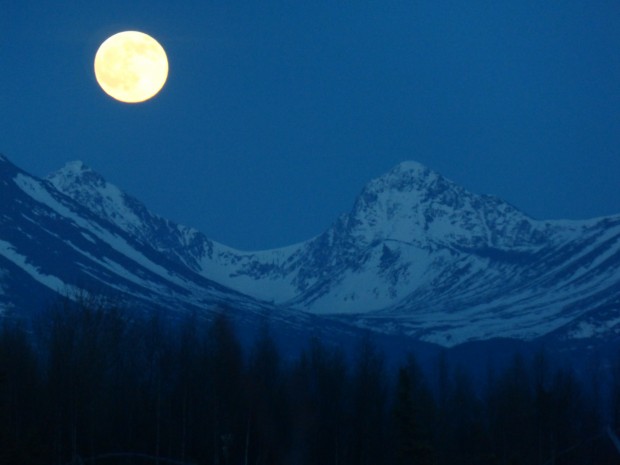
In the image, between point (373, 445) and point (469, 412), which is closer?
point (373, 445)

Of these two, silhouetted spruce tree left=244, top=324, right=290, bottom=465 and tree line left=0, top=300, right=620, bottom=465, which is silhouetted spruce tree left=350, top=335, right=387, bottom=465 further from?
silhouetted spruce tree left=244, top=324, right=290, bottom=465

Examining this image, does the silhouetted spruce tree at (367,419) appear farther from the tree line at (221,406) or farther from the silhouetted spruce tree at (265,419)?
the silhouetted spruce tree at (265,419)

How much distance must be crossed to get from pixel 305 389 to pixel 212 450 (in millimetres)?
7193

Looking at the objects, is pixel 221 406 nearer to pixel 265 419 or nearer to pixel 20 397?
pixel 265 419

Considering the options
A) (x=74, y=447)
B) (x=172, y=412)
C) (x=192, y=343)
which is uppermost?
(x=192, y=343)

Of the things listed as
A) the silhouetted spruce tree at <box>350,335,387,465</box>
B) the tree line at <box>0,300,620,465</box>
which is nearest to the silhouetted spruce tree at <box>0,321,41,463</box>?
the tree line at <box>0,300,620,465</box>

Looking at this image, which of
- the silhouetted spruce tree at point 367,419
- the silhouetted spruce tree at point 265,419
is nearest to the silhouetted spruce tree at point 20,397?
the silhouetted spruce tree at point 265,419

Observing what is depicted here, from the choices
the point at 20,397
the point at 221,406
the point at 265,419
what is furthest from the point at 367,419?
the point at 20,397

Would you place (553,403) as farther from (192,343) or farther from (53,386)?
(53,386)

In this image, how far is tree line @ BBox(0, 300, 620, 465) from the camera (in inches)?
2499

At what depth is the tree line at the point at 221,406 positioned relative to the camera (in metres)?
63.5

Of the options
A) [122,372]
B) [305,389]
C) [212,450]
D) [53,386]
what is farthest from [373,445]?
[53,386]

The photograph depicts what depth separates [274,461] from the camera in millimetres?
68812

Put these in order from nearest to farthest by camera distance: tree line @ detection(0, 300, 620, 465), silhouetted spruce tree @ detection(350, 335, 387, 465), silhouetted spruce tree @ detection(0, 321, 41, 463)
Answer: silhouetted spruce tree @ detection(0, 321, 41, 463), tree line @ detection(0, 300, 620, 465), silhouetted spruce tree @ detection(350, 335, 387, 465)
